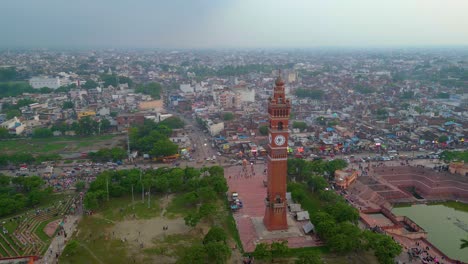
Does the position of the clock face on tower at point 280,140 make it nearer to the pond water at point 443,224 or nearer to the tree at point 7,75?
the pond water at point 443,224

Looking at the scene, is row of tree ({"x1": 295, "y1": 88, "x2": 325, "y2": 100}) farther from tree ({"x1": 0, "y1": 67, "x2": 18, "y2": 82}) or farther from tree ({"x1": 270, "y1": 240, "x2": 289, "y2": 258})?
tree ({"x1": 0, "y1": 67, "x2": 18, "y2": 82})

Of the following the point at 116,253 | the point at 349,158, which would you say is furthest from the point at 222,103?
the point at 116,253

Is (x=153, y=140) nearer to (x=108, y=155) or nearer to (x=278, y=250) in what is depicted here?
(x=108, y=155)

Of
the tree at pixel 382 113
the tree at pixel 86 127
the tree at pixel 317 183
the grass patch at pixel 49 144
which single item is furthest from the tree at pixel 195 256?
the tree at pixel 382 113

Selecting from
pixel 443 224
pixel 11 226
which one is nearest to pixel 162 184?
pixel 11 226

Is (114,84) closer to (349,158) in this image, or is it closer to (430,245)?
(349,158)

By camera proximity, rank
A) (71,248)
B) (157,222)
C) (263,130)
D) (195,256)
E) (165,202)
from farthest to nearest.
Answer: (263,130) → (165,202) → (157,222) → (71,248) → (195,256)
